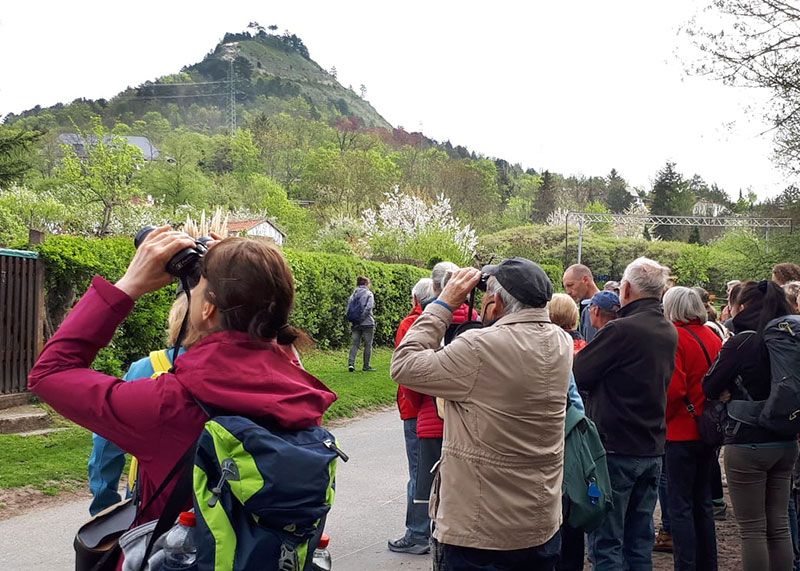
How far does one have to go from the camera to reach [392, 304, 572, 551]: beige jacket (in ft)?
11.6

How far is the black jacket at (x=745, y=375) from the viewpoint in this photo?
5.14 metres

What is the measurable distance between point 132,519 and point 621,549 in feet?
11.8

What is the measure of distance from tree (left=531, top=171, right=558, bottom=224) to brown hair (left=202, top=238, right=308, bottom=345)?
90.1 m

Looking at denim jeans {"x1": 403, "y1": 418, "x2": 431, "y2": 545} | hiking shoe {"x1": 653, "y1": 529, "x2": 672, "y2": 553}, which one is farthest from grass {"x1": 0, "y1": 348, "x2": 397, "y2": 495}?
hiking shoe {"x1": 653, "y1": 529, "x2": 672, "y2": 553}

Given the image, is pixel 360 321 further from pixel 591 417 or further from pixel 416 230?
pixel 416 230

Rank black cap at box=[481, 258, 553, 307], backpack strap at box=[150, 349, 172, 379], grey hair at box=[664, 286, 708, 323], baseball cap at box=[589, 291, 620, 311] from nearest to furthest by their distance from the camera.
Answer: backpack strap at box=[150, 349, 172, 379] → black cap at box=[481, 258, 553, 307] → grey hair at box=[664, 286, 708, 323] → baseball cap at box=[589, 291, 620, 311]

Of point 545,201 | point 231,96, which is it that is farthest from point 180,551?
point 231,96

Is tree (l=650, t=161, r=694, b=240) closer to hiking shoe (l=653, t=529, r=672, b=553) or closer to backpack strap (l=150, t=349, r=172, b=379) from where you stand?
hiking shoe (l=653, t=529, r=672, b=553)

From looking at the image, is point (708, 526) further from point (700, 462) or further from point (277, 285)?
point (277, 285)

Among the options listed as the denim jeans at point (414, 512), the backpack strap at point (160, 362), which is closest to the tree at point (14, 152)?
the denim jeans at point (414, 512)

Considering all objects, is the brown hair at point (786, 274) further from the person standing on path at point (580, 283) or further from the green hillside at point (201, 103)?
the green hillside at point (201, 103)

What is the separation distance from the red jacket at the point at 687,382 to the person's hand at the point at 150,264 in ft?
14.0

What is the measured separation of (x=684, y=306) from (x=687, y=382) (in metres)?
0.54

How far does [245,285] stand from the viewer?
87.5 inches
